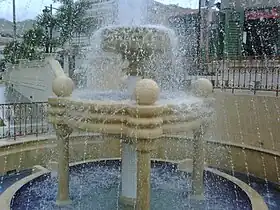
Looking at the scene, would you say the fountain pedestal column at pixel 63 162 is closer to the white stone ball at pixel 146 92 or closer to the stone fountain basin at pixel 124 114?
the stone fountain basin at pixel 124 114

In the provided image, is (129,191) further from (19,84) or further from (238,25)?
(19,84)

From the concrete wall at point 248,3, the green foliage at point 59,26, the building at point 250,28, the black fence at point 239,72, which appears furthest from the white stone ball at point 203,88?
the green foliage at point 59,26

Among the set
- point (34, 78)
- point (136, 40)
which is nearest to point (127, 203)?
point (136, 40)

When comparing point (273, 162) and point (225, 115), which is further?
point (225, 115)

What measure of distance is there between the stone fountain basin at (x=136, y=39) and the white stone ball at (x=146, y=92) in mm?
1137

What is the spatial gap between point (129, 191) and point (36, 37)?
19.2 meters

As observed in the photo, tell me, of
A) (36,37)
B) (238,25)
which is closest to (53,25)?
(36,37)

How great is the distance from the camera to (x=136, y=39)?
17.5ft

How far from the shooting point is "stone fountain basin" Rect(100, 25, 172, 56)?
530 centimetres

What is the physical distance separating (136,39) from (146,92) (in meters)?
1.25

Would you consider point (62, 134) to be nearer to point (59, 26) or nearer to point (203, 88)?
point (203, 88)

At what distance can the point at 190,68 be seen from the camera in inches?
565

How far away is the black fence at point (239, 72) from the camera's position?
10.8 metres

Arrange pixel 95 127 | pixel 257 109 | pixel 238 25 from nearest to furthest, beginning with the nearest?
1. pixel 95 127
2. pixel 257 109
3. pixel 238 25
